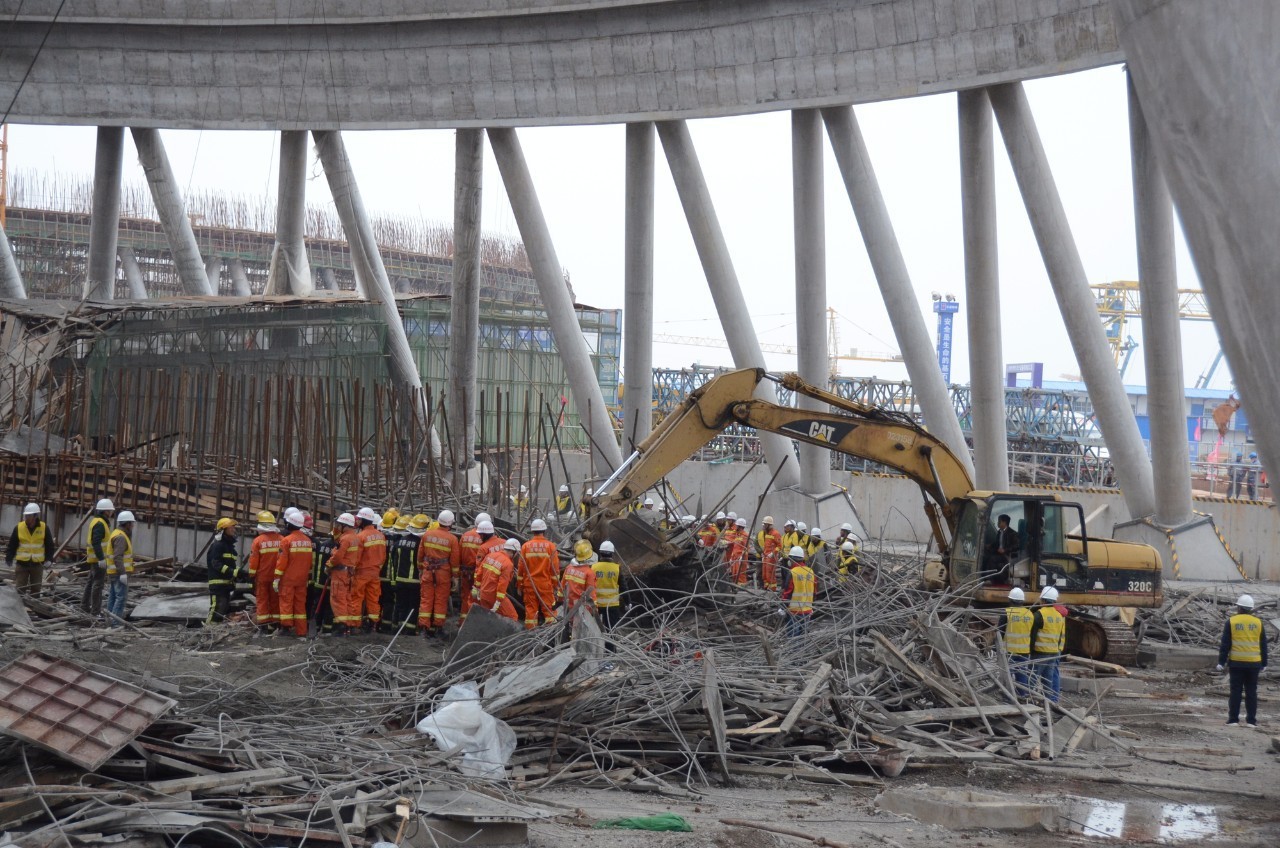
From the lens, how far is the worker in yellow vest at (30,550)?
15.8 m

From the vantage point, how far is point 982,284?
87.7 ft

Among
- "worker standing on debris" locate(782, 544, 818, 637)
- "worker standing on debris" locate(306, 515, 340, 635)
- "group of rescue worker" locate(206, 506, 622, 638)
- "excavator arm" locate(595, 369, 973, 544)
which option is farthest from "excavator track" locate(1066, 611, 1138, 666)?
"worker standing on debris" locate(306, 515, 340, 635)

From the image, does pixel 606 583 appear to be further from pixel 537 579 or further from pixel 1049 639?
pixel 1049 639

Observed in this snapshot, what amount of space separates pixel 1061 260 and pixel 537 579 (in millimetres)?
16704

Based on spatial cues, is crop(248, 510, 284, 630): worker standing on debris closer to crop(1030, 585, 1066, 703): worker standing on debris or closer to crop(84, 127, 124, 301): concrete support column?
crop(1030, 585, 1066, 703): worker standing on debris

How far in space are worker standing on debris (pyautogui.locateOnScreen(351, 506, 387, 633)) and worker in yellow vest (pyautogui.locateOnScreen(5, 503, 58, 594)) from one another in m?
4.70

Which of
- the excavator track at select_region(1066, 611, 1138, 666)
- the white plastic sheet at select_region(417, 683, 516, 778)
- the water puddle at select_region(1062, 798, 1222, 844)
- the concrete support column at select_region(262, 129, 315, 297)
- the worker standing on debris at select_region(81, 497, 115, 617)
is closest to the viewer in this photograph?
the water puddle at select_region(1062, 798, 1222, 844)

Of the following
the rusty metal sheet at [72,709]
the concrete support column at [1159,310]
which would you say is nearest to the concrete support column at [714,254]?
the concrete support column at [1159,310]

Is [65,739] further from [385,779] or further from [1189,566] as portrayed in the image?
[1189,566]

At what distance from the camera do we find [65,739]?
7.75m

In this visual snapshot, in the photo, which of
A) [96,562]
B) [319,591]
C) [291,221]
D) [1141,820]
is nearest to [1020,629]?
[1141,820]

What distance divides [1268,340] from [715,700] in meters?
5.42

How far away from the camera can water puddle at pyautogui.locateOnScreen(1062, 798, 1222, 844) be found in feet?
30.1

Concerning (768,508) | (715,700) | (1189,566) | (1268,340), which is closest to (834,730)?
(715,700)
